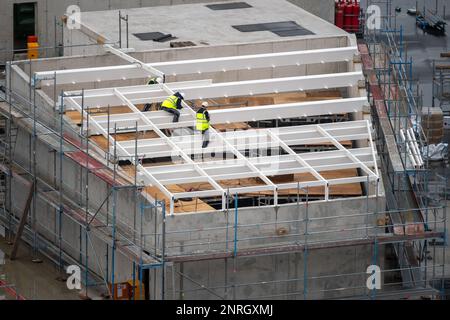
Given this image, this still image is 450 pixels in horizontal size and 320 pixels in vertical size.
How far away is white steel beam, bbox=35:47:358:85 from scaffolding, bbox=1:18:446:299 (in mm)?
77

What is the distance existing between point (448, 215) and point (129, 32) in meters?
15.1

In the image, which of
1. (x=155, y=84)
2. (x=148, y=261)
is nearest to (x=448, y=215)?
(x=155, y=84)

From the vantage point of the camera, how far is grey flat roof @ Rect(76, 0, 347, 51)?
303 ft

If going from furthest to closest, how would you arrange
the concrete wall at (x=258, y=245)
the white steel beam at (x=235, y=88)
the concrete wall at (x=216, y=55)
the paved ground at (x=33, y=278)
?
the concrete wall at (x=216, y=55) → the white steel beam at (x=235, y=88) → the paved ground at (x=33, y=278) → the concrete wall at (x=258, y=245)

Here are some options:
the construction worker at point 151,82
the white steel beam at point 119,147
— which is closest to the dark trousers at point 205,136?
the white steel beam at point 119,147

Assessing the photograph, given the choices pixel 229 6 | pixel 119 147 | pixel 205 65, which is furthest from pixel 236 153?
pixel 229 6

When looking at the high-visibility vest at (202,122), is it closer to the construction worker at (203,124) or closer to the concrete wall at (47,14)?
the construction worker at (203,124)

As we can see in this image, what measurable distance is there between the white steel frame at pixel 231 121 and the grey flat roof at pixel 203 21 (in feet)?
10.9

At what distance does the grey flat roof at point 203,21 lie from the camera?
3634 inches

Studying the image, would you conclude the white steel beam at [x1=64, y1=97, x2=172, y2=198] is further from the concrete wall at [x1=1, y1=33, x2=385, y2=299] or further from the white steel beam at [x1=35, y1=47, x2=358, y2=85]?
the white steel beam at [x1=35, y1=47, x2=358, y2=85]

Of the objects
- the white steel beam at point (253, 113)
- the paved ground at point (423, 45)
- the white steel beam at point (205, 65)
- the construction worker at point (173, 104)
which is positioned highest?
the white steel beam at point (205, 65)

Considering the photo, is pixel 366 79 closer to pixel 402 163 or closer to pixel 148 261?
pixel 402 163

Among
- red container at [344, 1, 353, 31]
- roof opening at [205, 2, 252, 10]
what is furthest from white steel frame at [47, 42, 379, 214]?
red container at [344, 1, 353, 31]

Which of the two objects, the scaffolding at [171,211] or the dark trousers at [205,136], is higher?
the dark trousers at [205,136]
